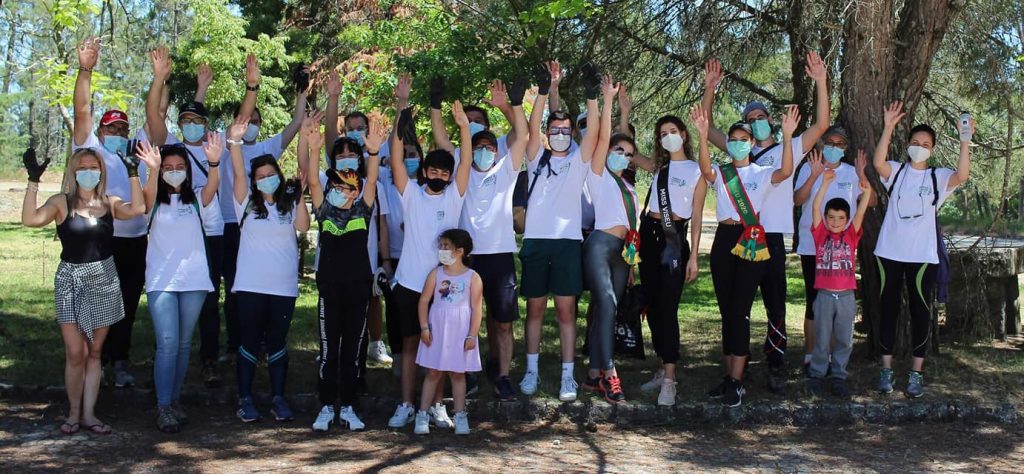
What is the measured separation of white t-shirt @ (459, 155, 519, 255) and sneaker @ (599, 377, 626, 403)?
1159 millimetres

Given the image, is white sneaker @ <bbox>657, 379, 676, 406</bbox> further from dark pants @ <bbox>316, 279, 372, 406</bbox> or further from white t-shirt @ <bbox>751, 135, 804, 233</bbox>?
dark pants @ <bbox>316, 279, 372, 406</bbox>

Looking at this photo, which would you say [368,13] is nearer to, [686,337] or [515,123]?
[686,337]

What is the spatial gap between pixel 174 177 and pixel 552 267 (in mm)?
2600

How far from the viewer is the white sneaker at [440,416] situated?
639 cm

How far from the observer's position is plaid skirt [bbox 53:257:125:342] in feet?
19.7

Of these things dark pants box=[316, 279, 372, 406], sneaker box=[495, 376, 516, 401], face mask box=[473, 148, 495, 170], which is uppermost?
face mask box=[473, 148, 495, 170]

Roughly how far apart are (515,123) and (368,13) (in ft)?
46.3

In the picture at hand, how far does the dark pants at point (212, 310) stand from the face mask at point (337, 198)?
126 centimetres

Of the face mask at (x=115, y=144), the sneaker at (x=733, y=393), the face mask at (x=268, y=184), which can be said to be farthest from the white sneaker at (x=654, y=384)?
the face mask at (x=115, y=144)

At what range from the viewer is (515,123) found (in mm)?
6680

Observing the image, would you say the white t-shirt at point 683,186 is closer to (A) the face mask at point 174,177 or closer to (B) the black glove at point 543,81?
(B) the black glove at point 543,81

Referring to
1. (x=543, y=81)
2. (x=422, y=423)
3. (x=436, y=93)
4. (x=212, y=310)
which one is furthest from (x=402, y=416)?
(x=543, y=81)

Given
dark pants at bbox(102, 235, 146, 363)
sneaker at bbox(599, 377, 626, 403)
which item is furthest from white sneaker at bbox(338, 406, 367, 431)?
dark pants at bbox(102, 235, 146, 363)

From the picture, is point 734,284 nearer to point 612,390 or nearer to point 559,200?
point 612,390
